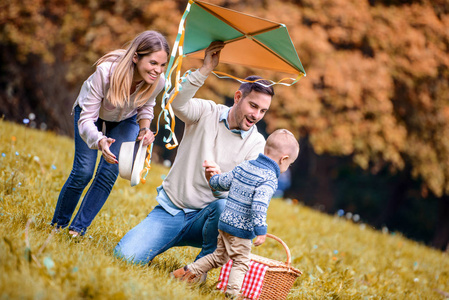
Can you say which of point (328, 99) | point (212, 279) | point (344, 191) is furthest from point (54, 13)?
point (344, 191)

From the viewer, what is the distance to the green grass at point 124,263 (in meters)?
2.33

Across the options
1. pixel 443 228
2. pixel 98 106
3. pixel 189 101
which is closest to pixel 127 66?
pixel 98 106

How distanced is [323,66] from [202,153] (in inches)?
279

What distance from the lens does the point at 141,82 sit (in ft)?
11.1

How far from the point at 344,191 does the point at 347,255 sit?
1114 centimetres

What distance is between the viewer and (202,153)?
340 centimetres

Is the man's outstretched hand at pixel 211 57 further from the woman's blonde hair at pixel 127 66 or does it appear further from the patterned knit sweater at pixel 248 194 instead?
the patterned knit sweater at pixel 248 194

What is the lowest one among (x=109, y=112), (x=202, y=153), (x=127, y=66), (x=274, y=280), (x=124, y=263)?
(x=274, y=280)

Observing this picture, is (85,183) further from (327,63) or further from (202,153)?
(327,63)

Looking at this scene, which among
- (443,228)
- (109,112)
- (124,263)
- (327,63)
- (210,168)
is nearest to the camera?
(124,263)

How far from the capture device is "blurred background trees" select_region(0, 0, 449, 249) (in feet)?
31.0

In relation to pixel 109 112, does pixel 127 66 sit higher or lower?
higher

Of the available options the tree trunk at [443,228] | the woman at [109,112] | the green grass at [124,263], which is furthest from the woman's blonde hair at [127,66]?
the tree trunk at [443,228]

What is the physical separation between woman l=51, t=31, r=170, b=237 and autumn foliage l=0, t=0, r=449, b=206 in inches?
226
